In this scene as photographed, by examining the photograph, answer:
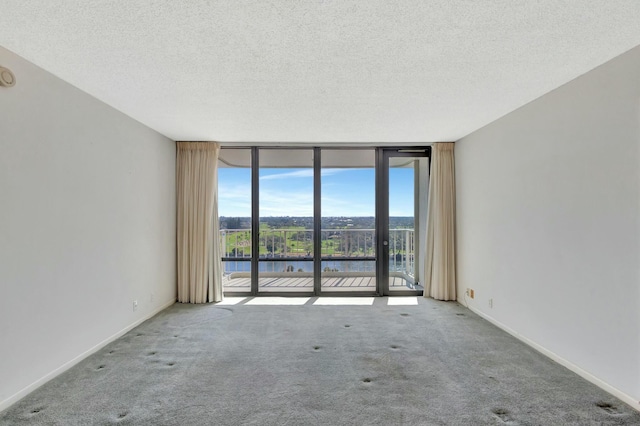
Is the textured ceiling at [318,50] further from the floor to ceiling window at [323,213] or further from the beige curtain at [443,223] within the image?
the floor to ceiling window at [323,213]

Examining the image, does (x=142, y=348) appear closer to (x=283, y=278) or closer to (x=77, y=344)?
(x=77, y=344)

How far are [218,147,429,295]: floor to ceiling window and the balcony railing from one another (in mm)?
17

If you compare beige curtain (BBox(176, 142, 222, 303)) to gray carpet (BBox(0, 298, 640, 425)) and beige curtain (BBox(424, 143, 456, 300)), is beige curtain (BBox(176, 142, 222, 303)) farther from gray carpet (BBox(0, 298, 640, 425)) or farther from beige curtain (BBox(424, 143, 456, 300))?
beige curtain (BBox(424, 143, 456, 300))

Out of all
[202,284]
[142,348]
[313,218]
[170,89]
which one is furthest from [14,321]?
[313,218]

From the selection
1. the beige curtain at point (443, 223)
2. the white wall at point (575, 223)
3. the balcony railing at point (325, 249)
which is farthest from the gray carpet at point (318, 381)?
the balcony railing at point (325, 249)

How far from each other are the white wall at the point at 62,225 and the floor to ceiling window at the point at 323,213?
59.4 inches

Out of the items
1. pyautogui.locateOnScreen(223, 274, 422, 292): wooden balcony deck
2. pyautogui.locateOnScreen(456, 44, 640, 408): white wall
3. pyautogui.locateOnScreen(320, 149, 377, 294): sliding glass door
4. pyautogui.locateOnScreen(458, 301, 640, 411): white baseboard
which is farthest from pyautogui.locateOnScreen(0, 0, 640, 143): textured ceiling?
pyautogui.locateOnScreen(223, 274, 422, 292): wooden balcony deck

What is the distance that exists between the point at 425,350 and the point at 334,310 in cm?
147

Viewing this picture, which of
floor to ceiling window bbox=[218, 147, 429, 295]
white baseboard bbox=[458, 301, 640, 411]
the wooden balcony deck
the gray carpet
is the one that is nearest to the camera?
the gray carpet

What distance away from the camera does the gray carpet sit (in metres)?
1.96

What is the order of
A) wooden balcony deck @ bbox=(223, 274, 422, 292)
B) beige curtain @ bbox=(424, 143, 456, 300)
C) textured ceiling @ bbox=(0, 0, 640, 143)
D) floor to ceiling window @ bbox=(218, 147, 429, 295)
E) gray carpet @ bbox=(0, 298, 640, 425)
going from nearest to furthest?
textured ceiling @ bbox=(0, 0, 640, 143) < gray carpet @ bbox=(0, 298, 640, 425) < beige curtain @ bbox=(424, 143, 456, 300) < floor to ceiling window @ bbox=(218, 147, 429, 295) < wooden balcony deck @ bbox=(223, 274, 422, 292)

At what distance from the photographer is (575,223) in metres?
2.50

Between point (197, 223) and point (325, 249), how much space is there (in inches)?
78.6

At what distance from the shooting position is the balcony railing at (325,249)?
5.04 m
